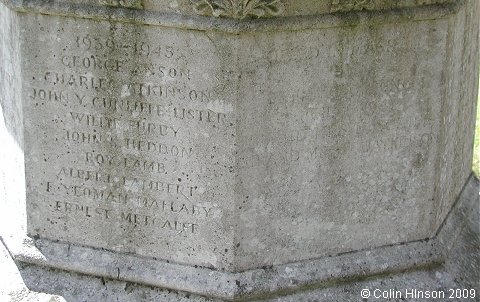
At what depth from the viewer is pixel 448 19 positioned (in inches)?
254

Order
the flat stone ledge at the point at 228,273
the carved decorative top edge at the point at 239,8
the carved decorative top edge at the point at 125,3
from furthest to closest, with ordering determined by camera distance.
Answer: the flat stone ledge at the point at 228,273, the carved decorative top edge at the point at 125,3, the carved decorative top edge at the point at 239,8

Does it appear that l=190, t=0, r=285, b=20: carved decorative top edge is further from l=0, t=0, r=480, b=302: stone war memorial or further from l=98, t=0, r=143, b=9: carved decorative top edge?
l=98, t=0, r=143, b=9: carved decorative top edge

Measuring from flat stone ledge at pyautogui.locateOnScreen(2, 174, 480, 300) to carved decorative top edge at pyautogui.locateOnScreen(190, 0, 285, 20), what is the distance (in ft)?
5.32

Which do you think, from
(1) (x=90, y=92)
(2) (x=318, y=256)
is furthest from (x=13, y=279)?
(2) (x=318, y=256)

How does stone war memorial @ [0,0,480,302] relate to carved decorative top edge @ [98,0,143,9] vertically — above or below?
below

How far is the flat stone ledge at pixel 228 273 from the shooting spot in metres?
6.32

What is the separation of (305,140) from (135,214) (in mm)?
1180

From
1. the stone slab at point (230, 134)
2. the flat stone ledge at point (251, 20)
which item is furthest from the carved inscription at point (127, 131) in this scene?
the flat stone ledge at point (251, 20)

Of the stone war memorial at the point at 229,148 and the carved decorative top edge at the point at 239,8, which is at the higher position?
the carved decorative top edge at the point at 239,8

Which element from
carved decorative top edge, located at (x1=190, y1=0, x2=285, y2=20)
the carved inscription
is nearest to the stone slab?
the carved inscription

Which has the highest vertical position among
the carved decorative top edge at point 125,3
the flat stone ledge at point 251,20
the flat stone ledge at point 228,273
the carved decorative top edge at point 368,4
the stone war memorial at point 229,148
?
the carved decorative top edge at point 368,4

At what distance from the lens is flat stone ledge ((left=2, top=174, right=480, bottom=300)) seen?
6316mm

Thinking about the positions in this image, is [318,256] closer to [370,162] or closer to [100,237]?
[370,162]

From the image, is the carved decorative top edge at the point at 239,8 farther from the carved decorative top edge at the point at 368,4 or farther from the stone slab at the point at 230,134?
the carved decorative top edge at the point at 368,4
